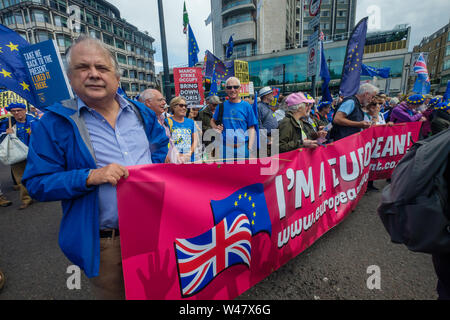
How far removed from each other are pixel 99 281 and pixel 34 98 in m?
3.25

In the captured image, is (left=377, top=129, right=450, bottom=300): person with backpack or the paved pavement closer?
(left=377, top=129, right=450, bottom=300): person with backpack

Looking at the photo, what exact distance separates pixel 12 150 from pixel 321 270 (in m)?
5.89

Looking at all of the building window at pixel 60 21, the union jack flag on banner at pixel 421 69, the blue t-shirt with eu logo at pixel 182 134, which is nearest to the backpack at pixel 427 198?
the blue t-shirt with eu logo at pixel 182 134

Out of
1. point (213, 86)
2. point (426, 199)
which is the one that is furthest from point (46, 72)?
point (213, 86)

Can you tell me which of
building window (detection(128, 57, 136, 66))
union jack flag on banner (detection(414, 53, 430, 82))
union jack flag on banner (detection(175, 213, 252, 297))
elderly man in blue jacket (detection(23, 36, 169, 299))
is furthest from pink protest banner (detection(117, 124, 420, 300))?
building window (detection(128, 57, 136, 66))

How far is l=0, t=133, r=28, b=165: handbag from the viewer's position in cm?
442

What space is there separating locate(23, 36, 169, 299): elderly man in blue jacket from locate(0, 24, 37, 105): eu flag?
9.07 feet

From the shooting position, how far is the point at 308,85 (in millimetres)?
39188

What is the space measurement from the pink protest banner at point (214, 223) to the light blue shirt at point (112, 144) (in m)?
0.08

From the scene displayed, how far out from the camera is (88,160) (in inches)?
51.6

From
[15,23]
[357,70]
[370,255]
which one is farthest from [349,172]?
[15,23]

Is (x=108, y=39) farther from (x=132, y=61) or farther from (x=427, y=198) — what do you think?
(x=427, y=198)

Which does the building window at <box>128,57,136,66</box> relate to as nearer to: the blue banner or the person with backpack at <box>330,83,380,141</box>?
the blue banner

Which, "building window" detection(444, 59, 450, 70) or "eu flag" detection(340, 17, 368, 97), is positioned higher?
"building window" detection(444, 59, 450, 70)
